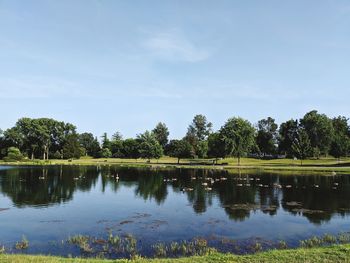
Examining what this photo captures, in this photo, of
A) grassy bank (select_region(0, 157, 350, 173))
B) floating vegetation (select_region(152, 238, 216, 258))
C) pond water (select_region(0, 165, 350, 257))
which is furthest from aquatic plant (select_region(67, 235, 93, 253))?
grassy bank (select_region(0, 157, 350, 173))

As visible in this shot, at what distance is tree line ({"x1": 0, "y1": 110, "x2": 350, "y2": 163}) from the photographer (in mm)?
134000

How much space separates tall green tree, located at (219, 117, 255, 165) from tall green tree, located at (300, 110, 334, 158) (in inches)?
1378

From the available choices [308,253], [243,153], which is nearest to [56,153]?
[243,153]

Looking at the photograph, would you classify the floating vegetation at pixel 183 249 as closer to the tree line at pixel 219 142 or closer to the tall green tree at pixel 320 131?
the tree line at pixel 219 142

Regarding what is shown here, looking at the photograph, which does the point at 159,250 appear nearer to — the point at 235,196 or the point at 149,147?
the point at 235,196

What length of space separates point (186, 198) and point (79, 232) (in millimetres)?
25055

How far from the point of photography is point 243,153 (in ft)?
438

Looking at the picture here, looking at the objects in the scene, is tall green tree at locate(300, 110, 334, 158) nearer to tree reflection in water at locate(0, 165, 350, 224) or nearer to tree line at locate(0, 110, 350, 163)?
tree line at locate(0, 110, 350, 163)

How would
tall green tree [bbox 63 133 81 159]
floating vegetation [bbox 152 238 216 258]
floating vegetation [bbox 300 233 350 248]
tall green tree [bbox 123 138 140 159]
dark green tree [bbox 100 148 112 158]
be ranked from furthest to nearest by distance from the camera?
dark green tree [bbox 100 148 112 158], tall green tree [bbox 63 133 81 159], tall green tree [bbox 123 138 140 159], floating vegetation [bbox 300 233 350 248], floating vegetation [bbox 152 238 216 258]

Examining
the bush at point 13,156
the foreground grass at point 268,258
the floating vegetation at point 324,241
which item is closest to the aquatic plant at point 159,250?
the foreground grass at point 268,258

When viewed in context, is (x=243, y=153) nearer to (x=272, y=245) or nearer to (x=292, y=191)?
(x=292, y=191)

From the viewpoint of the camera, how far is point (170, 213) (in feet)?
139

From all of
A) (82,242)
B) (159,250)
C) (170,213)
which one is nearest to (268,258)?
(159,250)

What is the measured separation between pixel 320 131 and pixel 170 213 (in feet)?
427
